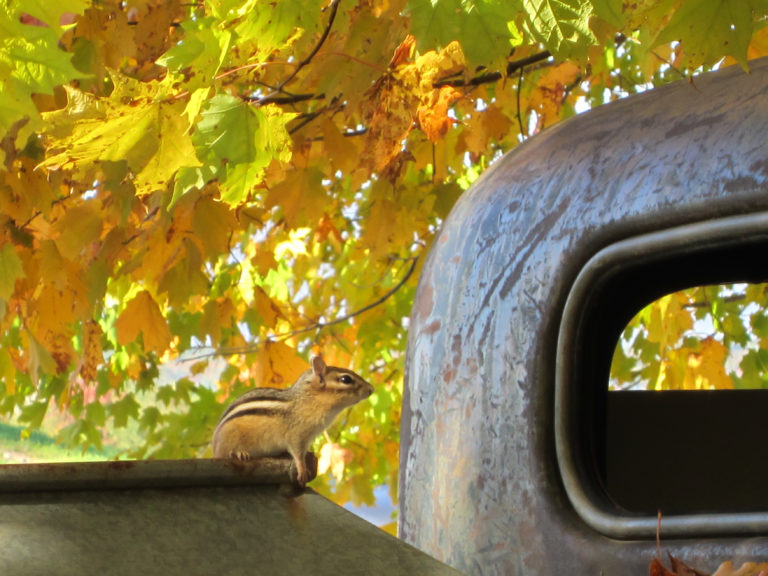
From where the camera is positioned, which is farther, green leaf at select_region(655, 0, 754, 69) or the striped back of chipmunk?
the striped back of chipmunk

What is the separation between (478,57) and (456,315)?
0.88 metres

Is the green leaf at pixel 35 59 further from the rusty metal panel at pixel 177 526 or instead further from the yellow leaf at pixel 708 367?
the yellow leaf at pixel 708 367

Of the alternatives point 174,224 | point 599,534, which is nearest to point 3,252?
point 174,224

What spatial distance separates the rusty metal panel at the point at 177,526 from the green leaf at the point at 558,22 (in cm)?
110

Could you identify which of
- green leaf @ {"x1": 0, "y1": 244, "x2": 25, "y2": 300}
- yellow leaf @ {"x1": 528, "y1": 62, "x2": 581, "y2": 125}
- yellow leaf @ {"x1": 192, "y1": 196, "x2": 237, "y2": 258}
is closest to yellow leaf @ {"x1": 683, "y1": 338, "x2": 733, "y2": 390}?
yellow leaf @ {"x1": 528, "y1": 62, "x2": 581, "y2": 125}

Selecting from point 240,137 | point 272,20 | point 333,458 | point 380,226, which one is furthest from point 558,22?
point 333,458

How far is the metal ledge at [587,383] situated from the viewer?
875mm

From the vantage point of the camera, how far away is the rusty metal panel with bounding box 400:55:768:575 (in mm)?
924

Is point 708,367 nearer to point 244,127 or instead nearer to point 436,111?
point 436,111

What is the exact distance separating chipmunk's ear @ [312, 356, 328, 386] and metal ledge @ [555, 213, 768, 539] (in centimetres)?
137

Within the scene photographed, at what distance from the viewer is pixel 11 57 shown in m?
1.93

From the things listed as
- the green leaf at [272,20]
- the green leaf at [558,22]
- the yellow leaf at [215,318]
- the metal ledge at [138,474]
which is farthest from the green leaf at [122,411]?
the metal ledge at [138,474]

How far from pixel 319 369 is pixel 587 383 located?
142 centimetres

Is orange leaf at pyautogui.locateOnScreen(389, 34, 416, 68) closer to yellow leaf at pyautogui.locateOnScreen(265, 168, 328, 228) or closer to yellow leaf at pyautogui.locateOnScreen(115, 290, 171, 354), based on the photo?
yellow leaf at pyautogui.locateOnScreen(265, 168, 328, 228)
